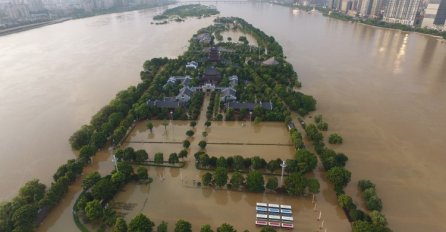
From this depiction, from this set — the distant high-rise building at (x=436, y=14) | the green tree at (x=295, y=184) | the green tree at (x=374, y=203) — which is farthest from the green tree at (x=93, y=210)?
the distant high-rise building at (x=436, y=14)

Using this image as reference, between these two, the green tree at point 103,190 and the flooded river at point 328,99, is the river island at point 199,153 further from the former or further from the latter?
the flooded river at point 328,99

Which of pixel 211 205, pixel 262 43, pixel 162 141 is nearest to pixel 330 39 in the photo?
pixel 262 43

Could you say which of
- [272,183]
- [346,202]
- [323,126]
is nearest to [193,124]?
[272,183]

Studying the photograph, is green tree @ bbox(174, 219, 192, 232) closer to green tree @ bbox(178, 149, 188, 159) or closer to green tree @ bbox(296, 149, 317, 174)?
green tree @ bbox(178, 149, 188, 159)

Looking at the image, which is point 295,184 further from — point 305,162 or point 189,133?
point 189,133

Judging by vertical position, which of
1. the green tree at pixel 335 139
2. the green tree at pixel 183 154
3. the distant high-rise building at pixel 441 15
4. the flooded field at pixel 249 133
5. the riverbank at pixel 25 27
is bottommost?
the flooded field at pixel 249 133

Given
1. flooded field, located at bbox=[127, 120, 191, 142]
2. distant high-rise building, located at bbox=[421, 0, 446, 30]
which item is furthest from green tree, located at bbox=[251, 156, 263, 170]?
distant high-rise building, located at bbox=[421, 0, 446, 30]

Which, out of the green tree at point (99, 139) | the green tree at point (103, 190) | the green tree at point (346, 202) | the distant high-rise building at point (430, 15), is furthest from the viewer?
the distant high-rise building at point (430, 15)
